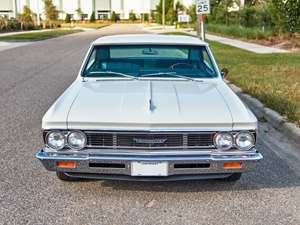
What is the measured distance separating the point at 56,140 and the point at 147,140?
0.82 meters

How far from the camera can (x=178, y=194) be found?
4.16m

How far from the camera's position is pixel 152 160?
363 centimetres

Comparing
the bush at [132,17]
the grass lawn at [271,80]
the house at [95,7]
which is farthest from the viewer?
the bush at [132,17]

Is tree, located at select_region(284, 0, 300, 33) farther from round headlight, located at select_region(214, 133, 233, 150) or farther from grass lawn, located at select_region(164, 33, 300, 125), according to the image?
round headlight, located at select_region(214, 133, 233, 150)

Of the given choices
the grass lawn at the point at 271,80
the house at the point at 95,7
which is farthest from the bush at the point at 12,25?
the house at the point at 95,7

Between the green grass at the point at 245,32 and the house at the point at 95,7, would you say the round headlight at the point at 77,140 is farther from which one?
the house at the point at 95,7

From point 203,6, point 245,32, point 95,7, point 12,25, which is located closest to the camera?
point 203,6

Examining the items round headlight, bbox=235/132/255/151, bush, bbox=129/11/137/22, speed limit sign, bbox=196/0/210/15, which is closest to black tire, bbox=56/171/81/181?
round headlight, bbox=235/132/255/151

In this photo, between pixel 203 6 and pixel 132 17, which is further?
pixel 132 17

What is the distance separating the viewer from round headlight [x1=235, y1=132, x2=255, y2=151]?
3775 mm

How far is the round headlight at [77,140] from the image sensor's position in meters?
3.71

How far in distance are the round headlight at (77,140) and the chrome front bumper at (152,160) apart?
0.08 meters

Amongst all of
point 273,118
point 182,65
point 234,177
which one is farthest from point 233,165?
point 273,118

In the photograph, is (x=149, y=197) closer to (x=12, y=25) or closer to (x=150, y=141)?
(x=150, y=141)
